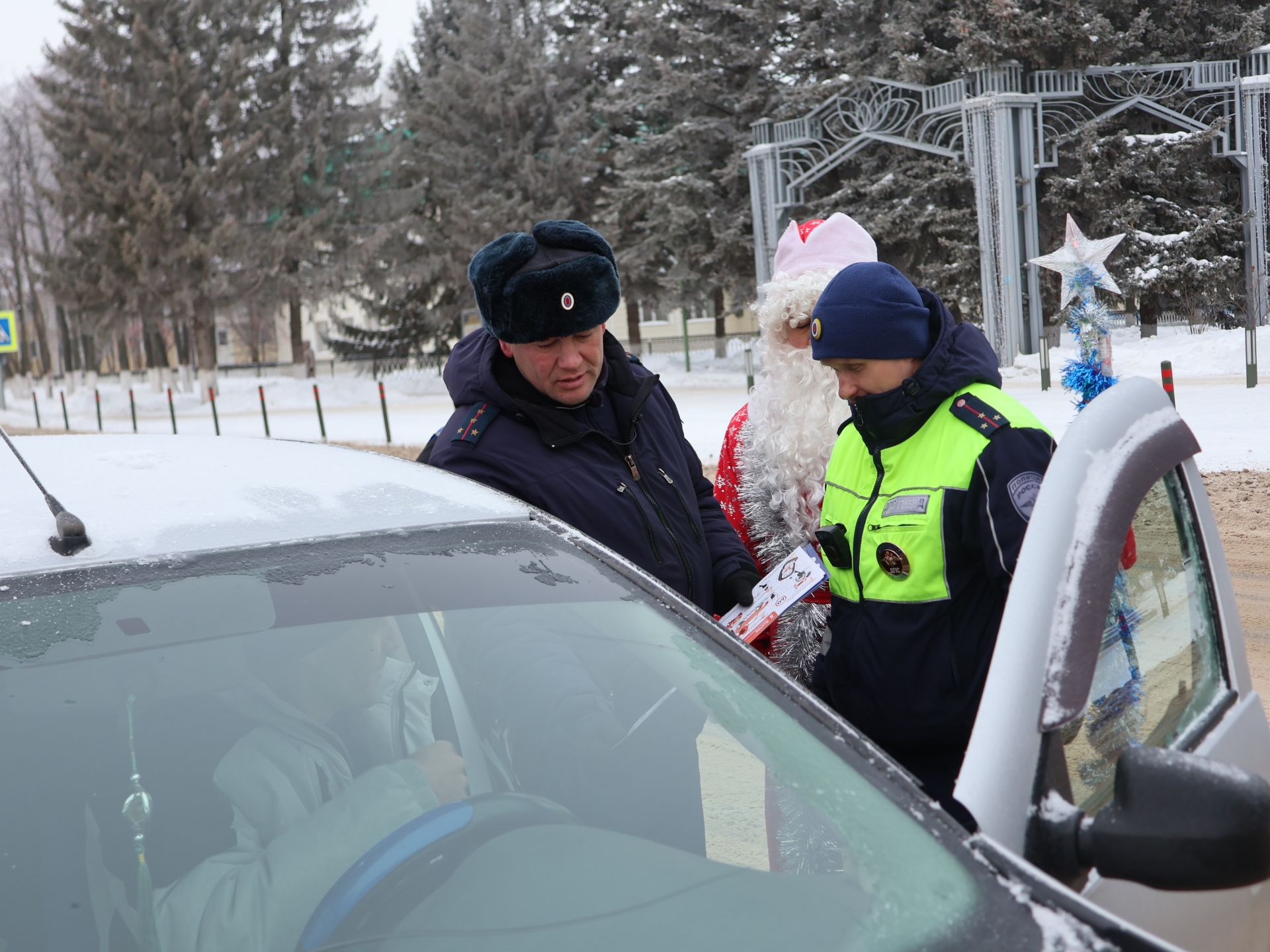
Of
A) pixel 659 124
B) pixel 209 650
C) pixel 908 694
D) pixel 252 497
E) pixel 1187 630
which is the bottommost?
pixel 908 694

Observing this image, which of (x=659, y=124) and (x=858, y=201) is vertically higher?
(x=659, y=124)

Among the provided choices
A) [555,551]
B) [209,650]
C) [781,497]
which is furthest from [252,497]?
[781,497]

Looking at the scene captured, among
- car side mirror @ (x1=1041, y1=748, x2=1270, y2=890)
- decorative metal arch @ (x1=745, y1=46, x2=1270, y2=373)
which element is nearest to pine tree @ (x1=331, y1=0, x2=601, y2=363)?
decorative metal arch @ (x1=745, y1=46, x2=1270, y2=373)

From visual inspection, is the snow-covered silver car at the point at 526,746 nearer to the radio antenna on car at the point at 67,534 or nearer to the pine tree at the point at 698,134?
the radio antenna on car at the point at 67,534

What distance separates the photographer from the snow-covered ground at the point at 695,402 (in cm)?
1340

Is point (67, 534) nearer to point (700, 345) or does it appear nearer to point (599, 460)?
point (599, 460)

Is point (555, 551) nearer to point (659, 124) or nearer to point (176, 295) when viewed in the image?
point (659, 124)

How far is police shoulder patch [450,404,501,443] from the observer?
269cm

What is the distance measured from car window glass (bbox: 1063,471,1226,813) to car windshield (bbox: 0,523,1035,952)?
37cm

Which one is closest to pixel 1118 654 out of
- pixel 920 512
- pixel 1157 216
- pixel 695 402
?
pixel 920 512

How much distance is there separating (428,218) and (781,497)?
36.0 metres

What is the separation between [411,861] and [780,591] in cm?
121

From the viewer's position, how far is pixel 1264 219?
24.2 metres

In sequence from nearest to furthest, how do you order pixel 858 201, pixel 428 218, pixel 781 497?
1. pixel 781 497
2. pixel 858 201
3. pixel 428 218
